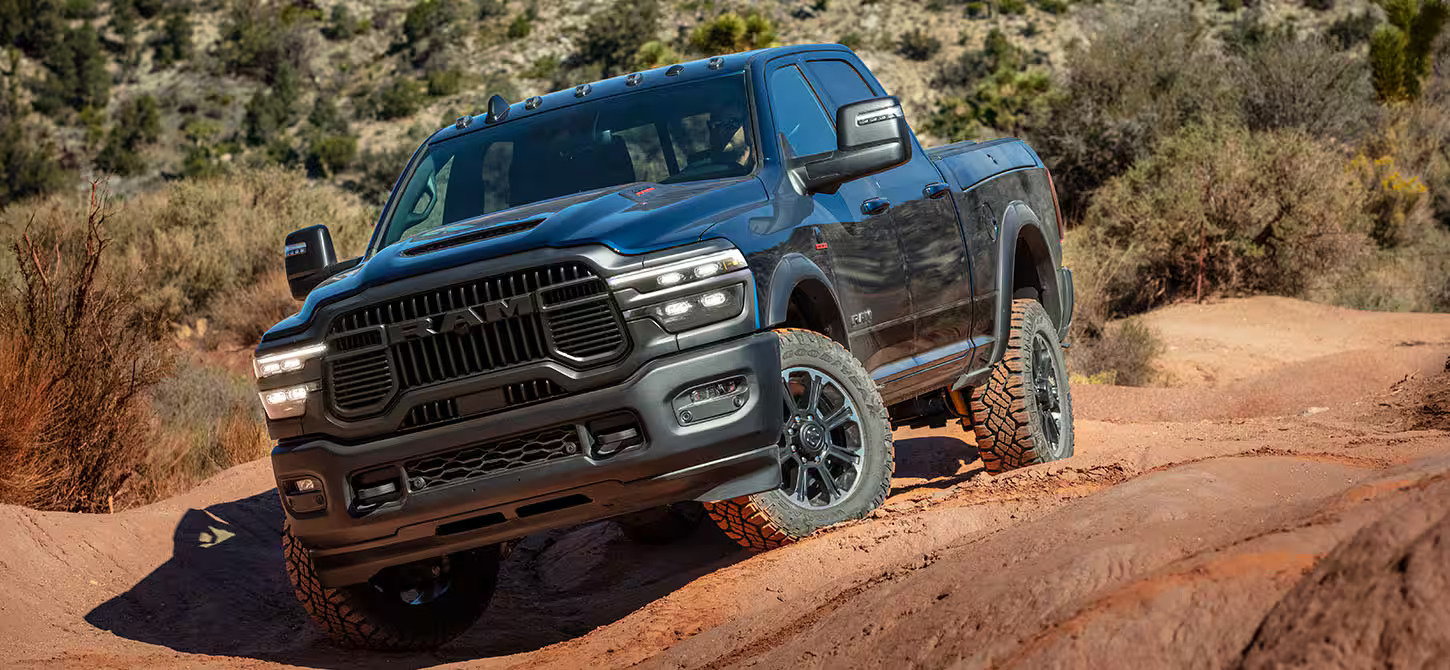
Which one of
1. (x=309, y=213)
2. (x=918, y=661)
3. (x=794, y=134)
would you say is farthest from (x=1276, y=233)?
A: (x=918, y=661)

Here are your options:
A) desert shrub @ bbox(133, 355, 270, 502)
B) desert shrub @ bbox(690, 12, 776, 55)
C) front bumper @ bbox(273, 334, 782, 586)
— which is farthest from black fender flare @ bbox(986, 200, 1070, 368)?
desert shrub @ bbox(690, 12, 776, 55)

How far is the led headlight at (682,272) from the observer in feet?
16.4

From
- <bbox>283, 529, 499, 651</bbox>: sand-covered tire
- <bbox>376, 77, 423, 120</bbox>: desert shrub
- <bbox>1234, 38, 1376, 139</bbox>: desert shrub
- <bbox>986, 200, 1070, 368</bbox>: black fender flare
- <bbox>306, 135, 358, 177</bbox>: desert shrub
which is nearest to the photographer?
<bbox>283, 529, 499, 651</bbox>: sand-covered tire

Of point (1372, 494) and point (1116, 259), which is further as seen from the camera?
point (1116, 259)

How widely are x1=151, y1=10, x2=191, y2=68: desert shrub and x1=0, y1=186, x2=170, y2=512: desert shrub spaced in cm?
4669

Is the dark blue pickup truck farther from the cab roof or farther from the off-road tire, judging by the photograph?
the off-road tire

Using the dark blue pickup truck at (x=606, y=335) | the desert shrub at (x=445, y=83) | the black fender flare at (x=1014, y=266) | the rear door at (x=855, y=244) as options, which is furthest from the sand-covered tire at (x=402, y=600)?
the desert shrub at (x=445, y=83)

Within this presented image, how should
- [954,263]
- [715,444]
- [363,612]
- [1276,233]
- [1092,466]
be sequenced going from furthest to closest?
[1276,233]
[954,263]
[1092,466]
[363,612]
[715,444]

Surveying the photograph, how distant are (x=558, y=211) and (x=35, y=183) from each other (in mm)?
36624

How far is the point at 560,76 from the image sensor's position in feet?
157

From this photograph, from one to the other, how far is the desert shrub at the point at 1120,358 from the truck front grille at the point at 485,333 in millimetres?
11085

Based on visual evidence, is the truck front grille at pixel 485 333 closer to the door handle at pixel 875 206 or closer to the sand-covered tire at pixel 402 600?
the sand-covered tire at pixel 402 600

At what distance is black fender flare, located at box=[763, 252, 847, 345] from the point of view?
5.34m

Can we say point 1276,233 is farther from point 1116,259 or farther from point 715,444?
point 715,444
